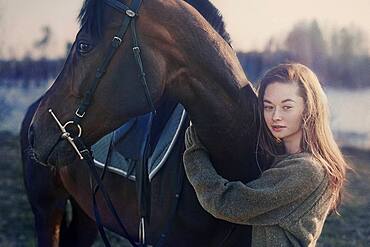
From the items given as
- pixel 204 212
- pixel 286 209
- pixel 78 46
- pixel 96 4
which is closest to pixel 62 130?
pixel 78 46

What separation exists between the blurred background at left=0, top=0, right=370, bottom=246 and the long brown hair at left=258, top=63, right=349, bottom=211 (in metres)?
2.25

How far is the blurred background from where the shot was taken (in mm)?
3965

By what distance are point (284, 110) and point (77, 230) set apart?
195 centimetres

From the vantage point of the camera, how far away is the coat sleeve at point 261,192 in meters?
1.53

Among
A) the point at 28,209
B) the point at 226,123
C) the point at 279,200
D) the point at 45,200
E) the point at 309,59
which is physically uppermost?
the point at 226,123

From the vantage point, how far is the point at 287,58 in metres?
4.04

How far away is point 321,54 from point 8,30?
7.41 feet

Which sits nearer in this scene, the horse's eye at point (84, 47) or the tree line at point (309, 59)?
the horse's eye at point (84, 47)

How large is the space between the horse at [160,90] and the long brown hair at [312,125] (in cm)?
7

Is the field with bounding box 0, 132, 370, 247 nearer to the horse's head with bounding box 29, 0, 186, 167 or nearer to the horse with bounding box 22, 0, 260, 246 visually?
the horse with bounding box 22, 0, 260, 246

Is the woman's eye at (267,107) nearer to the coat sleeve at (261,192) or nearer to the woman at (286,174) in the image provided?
the woman at (286,174)

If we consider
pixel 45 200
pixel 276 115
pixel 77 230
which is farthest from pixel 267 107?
pixel 77 230

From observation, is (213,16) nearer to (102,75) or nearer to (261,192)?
(102,75)

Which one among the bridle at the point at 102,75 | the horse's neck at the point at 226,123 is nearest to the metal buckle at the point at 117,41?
the bridle at the point at 102,75
